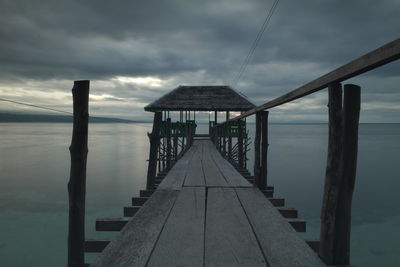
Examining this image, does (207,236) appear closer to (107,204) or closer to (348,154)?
(348,154)

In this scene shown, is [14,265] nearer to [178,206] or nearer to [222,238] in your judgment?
[178,206]

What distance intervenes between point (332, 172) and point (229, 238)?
43.6 inches

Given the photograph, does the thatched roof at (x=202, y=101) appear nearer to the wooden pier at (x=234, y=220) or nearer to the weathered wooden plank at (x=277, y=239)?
the wooden pier at (x=234, y=220)

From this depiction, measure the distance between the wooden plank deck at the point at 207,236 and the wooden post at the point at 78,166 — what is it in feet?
1.94

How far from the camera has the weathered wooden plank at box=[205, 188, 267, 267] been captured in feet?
6.81

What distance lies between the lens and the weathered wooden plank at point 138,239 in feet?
6.84

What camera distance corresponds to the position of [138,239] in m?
2.45

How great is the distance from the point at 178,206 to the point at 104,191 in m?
19.6

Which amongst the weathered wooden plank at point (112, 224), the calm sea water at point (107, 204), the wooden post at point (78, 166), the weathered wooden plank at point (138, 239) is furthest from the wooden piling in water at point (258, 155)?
the calm sea water at point (107, 204)

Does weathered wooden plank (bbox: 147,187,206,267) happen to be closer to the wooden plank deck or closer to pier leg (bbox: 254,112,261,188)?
the wooden plank deck

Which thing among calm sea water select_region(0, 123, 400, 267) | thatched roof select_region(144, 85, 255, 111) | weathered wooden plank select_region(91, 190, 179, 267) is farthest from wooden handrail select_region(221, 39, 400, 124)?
thatched roof select_region(144, 85, 255, 111)

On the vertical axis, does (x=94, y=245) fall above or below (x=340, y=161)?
below

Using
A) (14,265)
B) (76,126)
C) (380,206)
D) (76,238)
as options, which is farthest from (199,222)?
(380,206)

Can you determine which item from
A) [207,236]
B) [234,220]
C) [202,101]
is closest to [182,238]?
[207,236]
